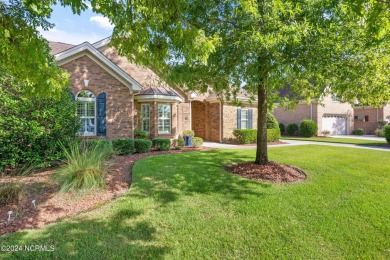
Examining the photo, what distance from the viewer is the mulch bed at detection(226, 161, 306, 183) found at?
23.9ft

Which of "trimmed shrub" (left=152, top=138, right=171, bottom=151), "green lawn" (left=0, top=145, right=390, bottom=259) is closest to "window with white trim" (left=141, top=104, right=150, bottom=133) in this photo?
"trimmed shrub" (left=152, top=138, right=171, bottom=151)

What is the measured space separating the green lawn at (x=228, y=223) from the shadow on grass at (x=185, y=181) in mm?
29

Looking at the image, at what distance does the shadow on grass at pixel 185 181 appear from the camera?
6086 mm

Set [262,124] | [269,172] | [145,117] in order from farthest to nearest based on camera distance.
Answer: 1. [145,117]
2. [262,124]
3. [269,172]

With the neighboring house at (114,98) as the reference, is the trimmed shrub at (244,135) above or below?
below

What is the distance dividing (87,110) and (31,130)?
4271 millimetres

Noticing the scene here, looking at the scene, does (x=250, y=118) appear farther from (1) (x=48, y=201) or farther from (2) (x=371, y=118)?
(2) (x=371, y=118)

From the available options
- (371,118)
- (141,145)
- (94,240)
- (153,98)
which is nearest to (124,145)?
(141,145)

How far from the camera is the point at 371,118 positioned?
3034 cm

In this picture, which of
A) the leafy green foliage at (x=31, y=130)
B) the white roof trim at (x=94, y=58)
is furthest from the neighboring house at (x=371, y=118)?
the leafy green foliage at (x=31, y=130)

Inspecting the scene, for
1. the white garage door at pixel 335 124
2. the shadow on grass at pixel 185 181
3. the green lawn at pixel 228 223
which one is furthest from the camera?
the white garage door at pixel 335 124

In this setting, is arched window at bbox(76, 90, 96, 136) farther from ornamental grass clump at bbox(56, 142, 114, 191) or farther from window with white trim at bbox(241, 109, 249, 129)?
window with white trim at bbox(241, 109, 249, 129)

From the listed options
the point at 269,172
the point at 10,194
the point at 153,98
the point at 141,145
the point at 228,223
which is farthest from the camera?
the point at 153,98

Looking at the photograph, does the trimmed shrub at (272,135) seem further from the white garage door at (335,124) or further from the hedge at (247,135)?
the white garage door at (335,124)
